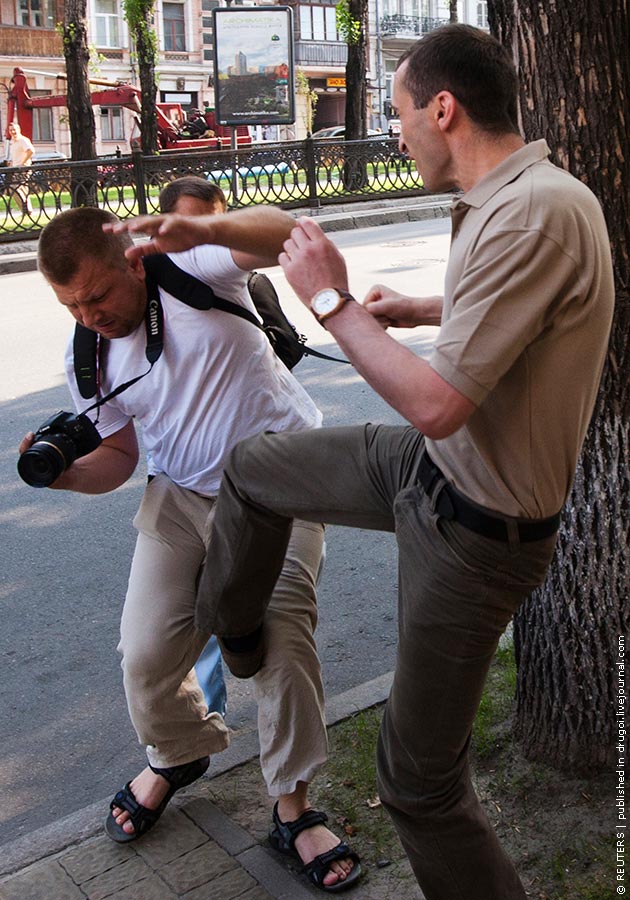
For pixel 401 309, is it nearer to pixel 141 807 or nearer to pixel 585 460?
pixel 585 460

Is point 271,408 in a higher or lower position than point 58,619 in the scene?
higher

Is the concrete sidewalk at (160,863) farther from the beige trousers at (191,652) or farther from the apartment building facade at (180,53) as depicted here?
the apartment building facade at (180,53)

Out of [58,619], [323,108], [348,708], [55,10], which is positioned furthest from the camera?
[323,108]

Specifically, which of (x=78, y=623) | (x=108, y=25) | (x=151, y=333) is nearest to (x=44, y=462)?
(x=151, y=333)

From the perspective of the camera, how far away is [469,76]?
2.18 metres

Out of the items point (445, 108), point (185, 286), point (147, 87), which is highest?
point (445, 108)

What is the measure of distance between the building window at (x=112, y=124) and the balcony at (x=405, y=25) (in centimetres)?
1784

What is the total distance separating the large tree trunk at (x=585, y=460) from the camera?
302cm

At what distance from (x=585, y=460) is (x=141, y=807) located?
1604 millimetres

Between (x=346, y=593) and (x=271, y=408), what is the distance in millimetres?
2184

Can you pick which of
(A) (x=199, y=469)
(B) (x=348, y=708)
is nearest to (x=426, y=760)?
(A) (x=199, y=469)

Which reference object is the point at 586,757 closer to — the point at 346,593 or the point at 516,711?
the point at 516,711

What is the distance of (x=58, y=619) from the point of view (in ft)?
16.7

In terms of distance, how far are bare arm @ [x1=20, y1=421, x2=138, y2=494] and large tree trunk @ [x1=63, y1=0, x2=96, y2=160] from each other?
18518 mm
